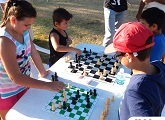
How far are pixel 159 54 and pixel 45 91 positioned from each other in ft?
3.45

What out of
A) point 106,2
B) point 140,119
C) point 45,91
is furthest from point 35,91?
point 106,2

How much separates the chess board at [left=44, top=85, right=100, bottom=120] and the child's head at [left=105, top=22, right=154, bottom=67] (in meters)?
0.53

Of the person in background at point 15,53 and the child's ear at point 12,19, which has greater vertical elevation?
the child's ear at point 12,19

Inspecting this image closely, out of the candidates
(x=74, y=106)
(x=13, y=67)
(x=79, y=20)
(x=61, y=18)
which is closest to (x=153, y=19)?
(x=61, y=18)

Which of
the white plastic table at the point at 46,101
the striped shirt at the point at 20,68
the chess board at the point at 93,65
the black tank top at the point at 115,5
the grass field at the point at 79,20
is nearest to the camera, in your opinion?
the white plastic table at the point at 46,101

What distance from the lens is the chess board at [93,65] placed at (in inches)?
76.2

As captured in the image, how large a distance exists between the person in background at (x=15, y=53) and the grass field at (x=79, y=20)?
1860 mm

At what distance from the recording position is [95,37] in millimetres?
4469

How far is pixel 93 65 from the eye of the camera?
2098 millimetres

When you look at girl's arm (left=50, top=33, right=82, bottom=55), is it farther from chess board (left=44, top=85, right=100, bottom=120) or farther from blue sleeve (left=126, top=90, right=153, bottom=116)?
blue sleeve (left=126, top=90, right=153, bottom=116)

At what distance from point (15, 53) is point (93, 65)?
0.79 meters

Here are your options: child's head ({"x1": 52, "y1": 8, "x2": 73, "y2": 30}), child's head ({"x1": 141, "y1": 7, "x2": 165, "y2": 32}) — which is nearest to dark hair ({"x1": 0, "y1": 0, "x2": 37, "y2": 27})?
child's head ({"x1": 52, "y1": 8, "x2": 73, "y2": 30})

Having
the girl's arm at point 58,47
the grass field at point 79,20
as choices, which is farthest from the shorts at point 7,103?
the grass field at point 79,20

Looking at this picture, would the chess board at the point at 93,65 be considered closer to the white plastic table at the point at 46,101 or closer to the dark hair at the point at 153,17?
the white plastic table at the point at 46,101
